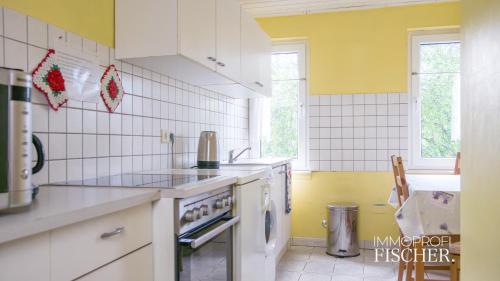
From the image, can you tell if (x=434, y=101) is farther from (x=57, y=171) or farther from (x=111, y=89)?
(x=57, y=171)

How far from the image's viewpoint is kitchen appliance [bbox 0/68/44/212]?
93cm

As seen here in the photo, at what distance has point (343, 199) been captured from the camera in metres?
3.95

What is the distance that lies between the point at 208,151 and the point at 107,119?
82 centimetres

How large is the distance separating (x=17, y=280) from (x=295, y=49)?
365cm

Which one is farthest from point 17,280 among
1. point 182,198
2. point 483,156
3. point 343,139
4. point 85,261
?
point 343,139

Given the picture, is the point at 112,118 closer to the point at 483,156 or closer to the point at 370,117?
the point at 483,156

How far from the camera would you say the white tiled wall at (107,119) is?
4.75ft

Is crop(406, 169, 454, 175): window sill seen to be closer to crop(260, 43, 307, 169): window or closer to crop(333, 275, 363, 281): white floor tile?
crop(260, 43, 307, 169): window

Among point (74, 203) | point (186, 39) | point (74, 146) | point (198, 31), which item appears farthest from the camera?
point (198, 31)

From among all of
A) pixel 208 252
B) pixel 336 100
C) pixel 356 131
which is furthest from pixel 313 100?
pixel 208 252

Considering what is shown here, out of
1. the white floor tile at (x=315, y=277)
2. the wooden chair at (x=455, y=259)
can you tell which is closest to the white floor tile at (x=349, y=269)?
the white floor tile at (x=315, y=277)

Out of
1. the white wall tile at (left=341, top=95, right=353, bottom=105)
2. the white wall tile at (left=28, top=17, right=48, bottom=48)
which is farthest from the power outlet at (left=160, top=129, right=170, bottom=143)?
the white wall tile at (left=341, top=95, right=353, bottom=105)

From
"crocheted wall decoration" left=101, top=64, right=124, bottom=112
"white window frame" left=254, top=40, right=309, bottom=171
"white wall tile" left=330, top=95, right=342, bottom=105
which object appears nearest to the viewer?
"crocheted wall decoration" left=101, top=64, right=124, bottom=112

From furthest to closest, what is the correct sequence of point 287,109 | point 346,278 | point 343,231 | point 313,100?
point 287,109 → point 313,100 → point 343,231 → point 346,278
